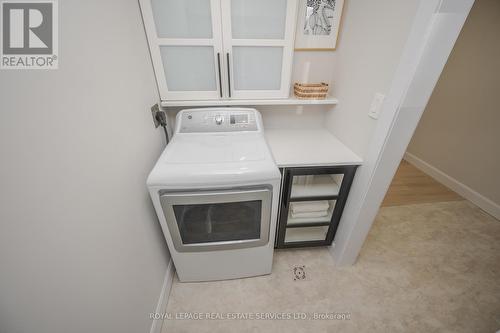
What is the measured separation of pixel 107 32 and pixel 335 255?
207 centimetres

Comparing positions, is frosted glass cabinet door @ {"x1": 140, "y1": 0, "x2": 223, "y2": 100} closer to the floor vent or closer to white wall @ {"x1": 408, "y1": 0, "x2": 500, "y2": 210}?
the floor vent

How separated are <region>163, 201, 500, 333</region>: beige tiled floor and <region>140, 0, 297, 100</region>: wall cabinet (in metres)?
1.46

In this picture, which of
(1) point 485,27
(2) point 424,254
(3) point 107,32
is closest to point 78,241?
(3) point 107,32

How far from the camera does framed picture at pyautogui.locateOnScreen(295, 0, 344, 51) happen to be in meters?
1.27

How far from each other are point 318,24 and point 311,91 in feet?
1.53

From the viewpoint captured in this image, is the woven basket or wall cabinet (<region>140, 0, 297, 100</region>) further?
the woven basket

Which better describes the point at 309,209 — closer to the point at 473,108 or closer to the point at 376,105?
the point at 376,105

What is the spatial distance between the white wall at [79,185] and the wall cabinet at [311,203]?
0.94 meters

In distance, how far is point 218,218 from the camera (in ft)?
3.61

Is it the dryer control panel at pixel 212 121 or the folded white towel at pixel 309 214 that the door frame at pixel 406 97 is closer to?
the folded white towel at pixel 309 214

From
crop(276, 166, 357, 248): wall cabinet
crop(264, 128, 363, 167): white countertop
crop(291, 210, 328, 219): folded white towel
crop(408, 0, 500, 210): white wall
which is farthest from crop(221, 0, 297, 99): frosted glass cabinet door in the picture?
crop(408, 0, 500, 210): white wall

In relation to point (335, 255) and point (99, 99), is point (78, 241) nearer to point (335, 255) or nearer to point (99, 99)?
point (99, 99)

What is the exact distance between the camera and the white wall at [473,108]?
6.05ft

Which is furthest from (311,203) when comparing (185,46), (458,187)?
(458,187)
